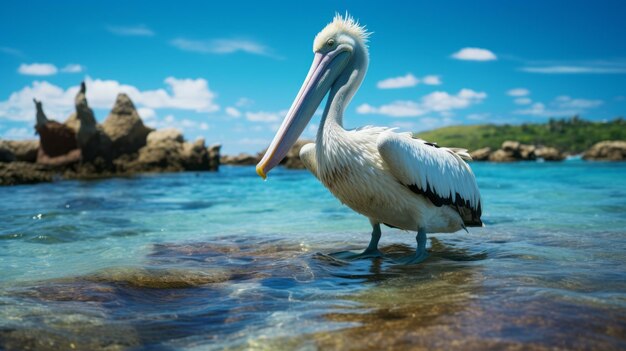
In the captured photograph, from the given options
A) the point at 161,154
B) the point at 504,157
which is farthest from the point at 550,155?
the point at 161,154

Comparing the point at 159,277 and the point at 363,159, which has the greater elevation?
the point at 363,159

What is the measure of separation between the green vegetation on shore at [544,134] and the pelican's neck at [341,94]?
294 feet

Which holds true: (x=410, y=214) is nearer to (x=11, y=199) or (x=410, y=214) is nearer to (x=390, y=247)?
(x=390, y=247)

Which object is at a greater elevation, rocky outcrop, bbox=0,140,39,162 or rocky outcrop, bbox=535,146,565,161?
rocky outcrop, bbox=535,146,565,161

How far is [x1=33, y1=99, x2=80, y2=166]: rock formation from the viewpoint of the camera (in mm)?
26969

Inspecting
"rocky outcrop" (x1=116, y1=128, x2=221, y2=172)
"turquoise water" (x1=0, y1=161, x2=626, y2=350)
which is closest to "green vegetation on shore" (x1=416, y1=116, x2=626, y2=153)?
"rocky outcrop" (x1=116, y1=128, x2=221, y2=172)

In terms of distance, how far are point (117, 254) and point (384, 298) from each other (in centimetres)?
332

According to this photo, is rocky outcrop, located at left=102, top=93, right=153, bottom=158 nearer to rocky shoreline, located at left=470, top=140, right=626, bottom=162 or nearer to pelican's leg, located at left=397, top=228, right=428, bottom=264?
pelican's leg, located at left=397, top=228, right=428, bottom=264

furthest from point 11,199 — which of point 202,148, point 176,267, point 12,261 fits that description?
point 202,148

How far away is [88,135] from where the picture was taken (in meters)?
26.9

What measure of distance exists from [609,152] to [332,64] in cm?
5956

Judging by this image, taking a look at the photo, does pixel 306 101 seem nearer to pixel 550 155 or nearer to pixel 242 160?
pixel 242 160

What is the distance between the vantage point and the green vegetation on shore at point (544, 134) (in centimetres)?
8922

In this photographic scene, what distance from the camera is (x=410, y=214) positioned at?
15.2 feet
